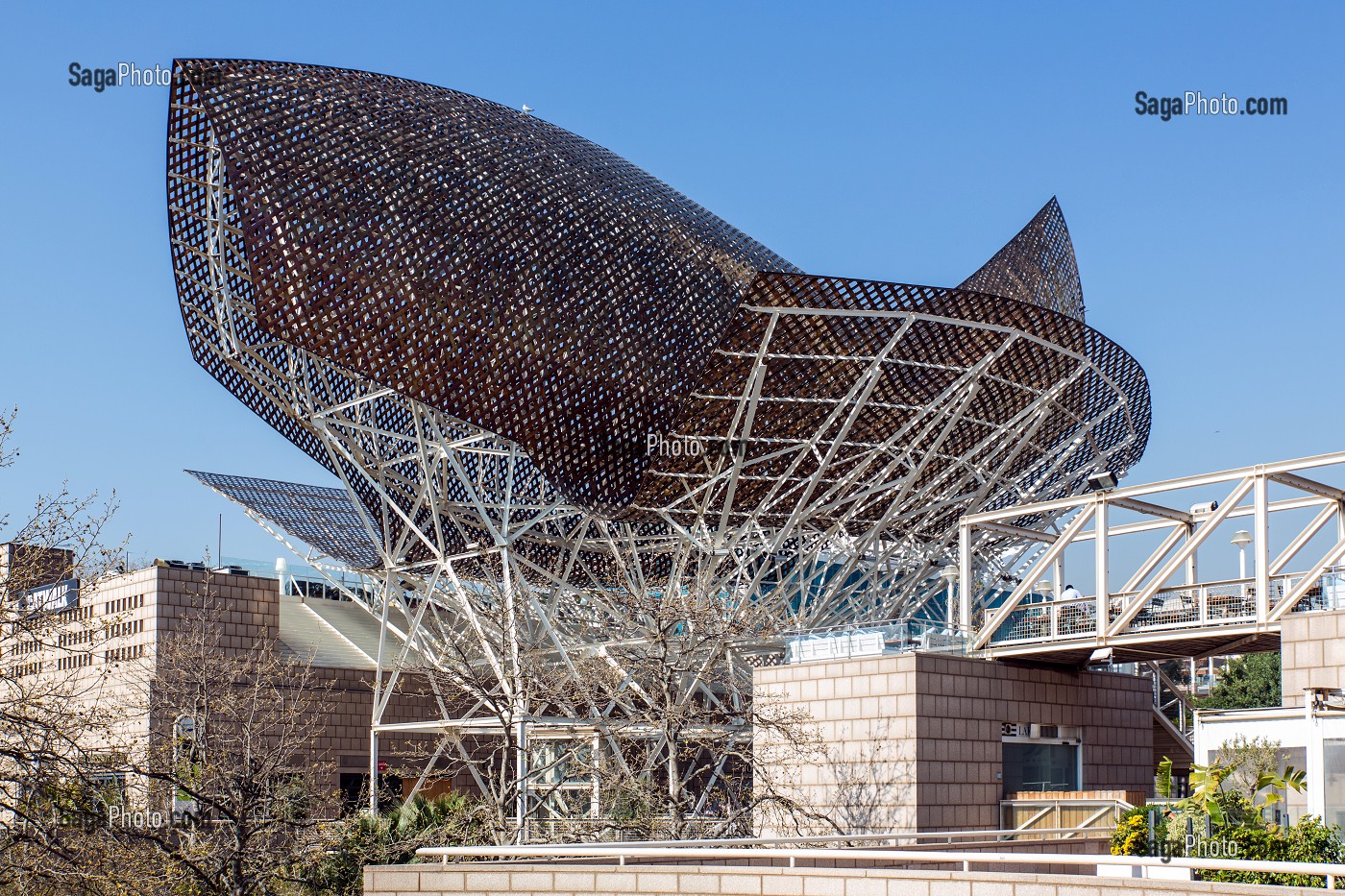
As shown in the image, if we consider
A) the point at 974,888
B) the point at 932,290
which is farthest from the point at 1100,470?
the point at 974,888

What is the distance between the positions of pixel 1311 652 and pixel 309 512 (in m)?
35.2

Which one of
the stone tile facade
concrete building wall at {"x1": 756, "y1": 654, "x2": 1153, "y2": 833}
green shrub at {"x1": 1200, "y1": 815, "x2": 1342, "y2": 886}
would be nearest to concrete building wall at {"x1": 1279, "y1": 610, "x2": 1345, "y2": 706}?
green shrub at {"x1": 1200, "y1": 815, "x2": 1342, "y2": 886}

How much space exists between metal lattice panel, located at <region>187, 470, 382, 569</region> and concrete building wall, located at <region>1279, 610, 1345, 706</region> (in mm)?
29677

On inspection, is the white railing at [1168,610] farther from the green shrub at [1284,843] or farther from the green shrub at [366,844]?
the green shrub at [366,844]

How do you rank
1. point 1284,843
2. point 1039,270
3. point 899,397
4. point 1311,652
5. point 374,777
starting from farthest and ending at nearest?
point 1039,270 → point 374,777 → point 899,397 → point 1311,652 → point 1284,843

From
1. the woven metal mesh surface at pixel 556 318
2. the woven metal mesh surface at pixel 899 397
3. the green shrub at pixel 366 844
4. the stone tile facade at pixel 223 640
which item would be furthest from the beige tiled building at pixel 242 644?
the woven metal mesh surface at pixel 899 397

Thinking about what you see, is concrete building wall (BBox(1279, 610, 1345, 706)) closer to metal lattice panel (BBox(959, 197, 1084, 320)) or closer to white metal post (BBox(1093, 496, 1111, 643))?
white metal post (BBox(1093, 496, 1111, 643))

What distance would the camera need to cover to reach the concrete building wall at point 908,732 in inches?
912

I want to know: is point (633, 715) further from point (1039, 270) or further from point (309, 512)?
point (309, 512)

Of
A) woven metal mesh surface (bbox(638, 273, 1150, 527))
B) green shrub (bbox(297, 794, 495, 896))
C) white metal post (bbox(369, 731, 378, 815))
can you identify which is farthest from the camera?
white metal post (bbox(369, 731, 378, 815))

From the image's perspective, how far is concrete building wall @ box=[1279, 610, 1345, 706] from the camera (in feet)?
63.6

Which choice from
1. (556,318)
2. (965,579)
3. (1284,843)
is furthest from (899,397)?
(1284,843)

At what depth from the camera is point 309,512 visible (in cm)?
4872

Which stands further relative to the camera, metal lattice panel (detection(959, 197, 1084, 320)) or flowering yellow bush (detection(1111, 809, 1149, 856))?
metal lattice panel (detection(959, 197, 1084, 320))
